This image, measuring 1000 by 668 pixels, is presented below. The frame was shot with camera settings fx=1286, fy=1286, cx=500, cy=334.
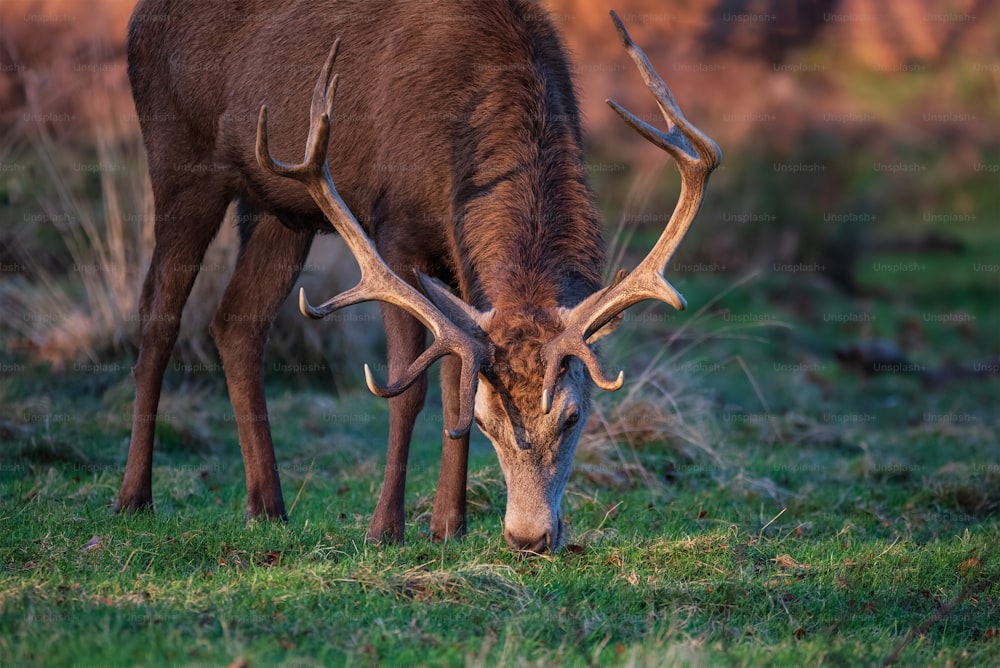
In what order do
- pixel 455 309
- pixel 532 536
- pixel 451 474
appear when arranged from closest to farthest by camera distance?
pixel 532 536
pixel 455 309
pixel 451 474

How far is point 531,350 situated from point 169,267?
281cm

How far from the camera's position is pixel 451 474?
6.93m

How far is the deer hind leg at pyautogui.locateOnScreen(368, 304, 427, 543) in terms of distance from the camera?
668cm

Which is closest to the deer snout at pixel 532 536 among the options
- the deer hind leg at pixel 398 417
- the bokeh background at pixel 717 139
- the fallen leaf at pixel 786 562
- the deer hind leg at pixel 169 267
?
the deer hind leg at pixel 398 417

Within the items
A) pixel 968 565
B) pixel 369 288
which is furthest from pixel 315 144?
pixel 968 565

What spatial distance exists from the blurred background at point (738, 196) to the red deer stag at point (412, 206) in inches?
49.4

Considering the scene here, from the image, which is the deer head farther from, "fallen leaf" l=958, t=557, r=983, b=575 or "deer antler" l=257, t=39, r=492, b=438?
"fallen leaf" l=958, t=557, r=983, b=575

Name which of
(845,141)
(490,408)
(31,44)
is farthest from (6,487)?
(845,141)

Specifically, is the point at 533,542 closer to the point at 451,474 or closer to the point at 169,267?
the point at 451,474

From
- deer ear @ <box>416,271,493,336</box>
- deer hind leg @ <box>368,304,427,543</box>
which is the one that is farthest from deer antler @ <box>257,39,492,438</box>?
deer hind leg @ <box>368,304,427,543</box>

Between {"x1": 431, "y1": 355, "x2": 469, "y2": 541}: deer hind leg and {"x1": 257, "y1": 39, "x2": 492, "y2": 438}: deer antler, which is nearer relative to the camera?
{"x1": 257, "y1": 39, "x2": 492, "y2": 438}: deer antler

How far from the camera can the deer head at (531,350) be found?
5883mm

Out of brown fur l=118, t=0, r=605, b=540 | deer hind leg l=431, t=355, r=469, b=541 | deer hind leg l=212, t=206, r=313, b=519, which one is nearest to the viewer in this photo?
brown fur l=118, t=0, r=605, b=540

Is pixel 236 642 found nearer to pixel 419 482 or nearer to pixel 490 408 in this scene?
pixel 490 408
